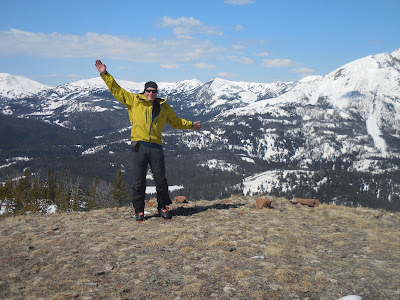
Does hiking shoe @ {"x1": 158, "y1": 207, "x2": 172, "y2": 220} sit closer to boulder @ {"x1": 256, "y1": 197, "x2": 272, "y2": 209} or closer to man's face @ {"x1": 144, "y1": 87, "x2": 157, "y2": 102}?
man's face @ {"x1": 144, "y1": 87, "x2": 157, "y2": 102}

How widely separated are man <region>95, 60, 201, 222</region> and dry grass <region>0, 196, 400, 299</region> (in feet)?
5.92

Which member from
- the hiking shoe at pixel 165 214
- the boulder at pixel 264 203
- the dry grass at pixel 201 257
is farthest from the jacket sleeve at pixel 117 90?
the boulder at pixel 264 203

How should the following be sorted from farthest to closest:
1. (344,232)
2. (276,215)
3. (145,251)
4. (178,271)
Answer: (276,215), (344,232), (145,251), (178,271)

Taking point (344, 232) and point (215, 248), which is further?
point (344, 232)

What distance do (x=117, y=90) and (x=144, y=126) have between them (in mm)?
1631

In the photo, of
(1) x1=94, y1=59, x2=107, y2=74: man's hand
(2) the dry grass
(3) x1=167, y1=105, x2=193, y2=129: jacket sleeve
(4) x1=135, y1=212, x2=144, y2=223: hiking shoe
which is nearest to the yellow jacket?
(1) x1=94, y1=59, x2=107, y2=74: man's hand

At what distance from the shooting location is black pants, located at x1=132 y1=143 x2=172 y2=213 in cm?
1138

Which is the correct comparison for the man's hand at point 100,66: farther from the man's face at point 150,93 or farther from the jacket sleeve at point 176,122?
the jacket sleeve at point 176,122

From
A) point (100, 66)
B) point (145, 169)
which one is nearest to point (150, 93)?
point (100, 66)

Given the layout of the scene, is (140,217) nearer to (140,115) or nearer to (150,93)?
(140,115)

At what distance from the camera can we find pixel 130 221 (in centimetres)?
1218

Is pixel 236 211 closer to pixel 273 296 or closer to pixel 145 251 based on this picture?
pixel 145 251

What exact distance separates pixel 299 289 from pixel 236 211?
748cm

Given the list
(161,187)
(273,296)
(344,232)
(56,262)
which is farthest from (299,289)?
(161,187)
